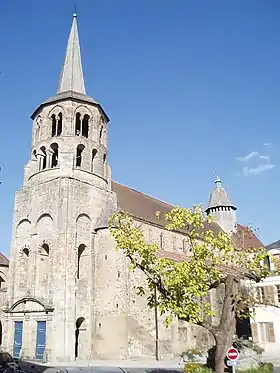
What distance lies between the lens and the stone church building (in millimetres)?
26094

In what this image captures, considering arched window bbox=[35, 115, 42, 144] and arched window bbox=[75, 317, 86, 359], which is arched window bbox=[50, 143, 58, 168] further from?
arched window bbox=[75, 317, 86, 359]

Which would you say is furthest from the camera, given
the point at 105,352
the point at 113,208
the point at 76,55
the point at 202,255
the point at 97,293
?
the point at 76,55

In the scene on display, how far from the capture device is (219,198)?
50875mm

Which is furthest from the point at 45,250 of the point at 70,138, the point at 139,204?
the point at 139,204

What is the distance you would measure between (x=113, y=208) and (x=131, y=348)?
33.5 ft

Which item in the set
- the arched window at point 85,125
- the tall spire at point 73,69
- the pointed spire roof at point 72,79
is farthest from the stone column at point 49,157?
the tall spire at point 73,69

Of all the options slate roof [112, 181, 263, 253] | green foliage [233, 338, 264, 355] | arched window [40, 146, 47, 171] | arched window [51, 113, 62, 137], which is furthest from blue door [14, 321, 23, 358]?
arched window [51, 113, 62, 137]

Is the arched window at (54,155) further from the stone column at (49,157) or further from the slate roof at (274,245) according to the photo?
the slate roof at (274,245)

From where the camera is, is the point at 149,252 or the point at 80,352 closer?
the point at 149,252

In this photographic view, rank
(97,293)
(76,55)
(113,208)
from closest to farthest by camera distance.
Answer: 1. (97,293)
2. (113,208)
3. (76,55)

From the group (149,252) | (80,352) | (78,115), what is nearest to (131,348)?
(80,352)

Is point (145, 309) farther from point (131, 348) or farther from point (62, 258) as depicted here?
point (62, 258)

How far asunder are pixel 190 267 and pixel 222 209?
121 feet

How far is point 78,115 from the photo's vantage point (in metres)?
32.2
